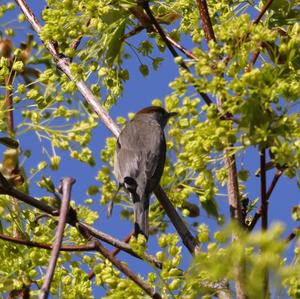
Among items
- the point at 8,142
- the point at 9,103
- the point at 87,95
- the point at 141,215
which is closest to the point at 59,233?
the point at 8,142

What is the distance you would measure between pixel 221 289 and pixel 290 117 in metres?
0.77

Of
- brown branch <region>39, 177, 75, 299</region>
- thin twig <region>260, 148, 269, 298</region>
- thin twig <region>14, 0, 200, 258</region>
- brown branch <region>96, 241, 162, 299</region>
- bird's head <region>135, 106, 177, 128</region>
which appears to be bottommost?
brown branch <region>39, 177, 75, 299</region>

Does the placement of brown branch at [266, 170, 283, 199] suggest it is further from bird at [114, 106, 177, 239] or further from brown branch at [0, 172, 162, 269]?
bird at [114, 106, 177, 239]

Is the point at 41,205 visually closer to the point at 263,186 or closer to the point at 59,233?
the point at 263,186

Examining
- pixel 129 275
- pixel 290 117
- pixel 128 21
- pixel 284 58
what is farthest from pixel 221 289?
pixel 128 21

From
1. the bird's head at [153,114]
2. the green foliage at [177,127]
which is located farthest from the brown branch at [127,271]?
the bird's head at [153,114]

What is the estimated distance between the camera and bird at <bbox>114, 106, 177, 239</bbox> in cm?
491

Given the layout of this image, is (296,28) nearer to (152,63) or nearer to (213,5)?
(213,5)

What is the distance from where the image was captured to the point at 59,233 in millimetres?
2354

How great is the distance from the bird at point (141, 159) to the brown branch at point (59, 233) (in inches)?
82.0

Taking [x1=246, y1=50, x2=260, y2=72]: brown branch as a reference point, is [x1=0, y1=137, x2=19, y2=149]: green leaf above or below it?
above

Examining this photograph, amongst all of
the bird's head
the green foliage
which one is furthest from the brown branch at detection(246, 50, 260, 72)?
the bird's head

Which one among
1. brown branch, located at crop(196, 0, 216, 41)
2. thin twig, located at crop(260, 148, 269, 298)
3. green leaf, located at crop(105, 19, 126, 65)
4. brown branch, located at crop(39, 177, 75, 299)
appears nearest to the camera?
brown branch, located at crop(39, 177, 75, 299)

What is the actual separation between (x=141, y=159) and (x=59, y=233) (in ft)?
11.9
